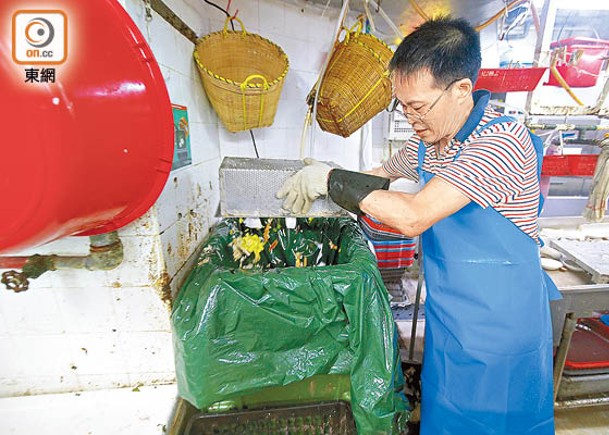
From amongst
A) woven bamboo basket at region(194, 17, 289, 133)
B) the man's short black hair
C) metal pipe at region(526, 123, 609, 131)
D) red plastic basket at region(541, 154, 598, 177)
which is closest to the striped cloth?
red plastic basket at region(541, 154, 598, 177)

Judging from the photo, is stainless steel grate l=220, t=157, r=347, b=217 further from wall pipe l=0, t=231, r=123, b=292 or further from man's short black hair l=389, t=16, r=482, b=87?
man's short black hair l=389, t=16, r=482, b=87

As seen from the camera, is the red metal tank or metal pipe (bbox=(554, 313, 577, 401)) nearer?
the red metal tank

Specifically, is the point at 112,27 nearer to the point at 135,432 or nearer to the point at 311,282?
the point at 311,282

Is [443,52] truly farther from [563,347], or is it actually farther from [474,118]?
[563,347]

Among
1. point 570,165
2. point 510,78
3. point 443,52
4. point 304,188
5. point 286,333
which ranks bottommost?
point 286,333

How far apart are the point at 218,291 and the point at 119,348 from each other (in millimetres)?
480

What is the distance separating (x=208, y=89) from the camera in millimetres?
1456

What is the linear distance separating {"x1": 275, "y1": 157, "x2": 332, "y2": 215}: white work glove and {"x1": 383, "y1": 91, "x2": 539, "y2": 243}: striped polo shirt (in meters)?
0.37

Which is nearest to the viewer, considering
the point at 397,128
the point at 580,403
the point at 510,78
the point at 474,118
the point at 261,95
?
the point at 474,118

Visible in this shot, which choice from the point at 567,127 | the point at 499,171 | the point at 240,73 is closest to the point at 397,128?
the point at 567,127

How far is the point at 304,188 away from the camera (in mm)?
1065

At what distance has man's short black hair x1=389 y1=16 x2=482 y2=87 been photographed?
89 centimetres

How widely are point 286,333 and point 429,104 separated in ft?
2.86

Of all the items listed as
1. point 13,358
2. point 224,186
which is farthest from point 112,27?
point 13,358
